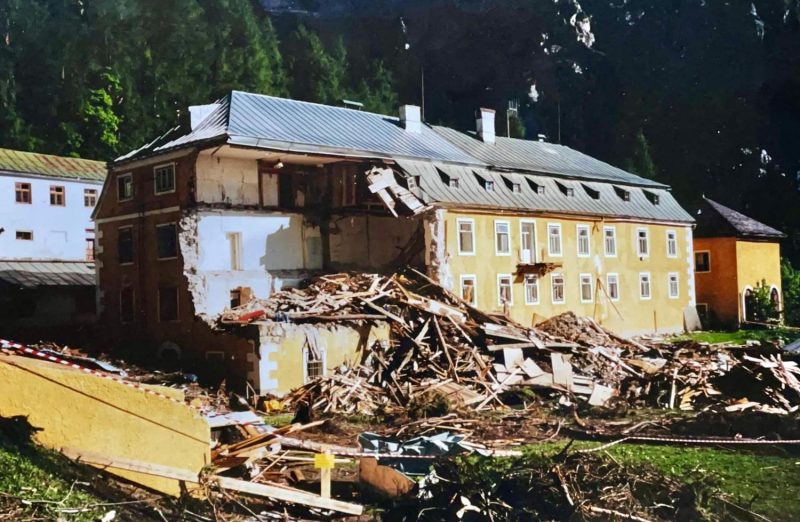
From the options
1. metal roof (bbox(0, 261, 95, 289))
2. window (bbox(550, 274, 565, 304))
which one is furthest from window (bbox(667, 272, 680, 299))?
metal roof (bbox(0, 261, 95, 289))

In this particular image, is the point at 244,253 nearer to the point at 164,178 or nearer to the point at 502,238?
the point at 164,178

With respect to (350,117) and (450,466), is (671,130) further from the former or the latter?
(450,466)

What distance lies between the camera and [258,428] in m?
13.9

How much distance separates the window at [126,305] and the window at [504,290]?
45.9 feet

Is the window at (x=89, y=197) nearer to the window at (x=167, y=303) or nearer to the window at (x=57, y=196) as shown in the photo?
the window at (x=57, y=196)

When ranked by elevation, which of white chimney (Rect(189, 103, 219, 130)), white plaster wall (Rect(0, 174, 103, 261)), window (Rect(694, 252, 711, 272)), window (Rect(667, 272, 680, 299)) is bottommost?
window (Rect(667, 272, 680, 299))

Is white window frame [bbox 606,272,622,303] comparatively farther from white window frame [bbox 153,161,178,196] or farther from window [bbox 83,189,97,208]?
window [bbox 83,189,97,208]

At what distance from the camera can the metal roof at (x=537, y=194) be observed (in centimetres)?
3344

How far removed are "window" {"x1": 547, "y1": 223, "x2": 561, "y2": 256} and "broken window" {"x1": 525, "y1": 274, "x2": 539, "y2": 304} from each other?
1677 millimetres

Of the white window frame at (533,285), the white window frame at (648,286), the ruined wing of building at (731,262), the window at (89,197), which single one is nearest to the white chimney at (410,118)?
the white window frame at (533,285)

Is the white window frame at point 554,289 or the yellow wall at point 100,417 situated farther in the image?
the white window frame at point 554,289

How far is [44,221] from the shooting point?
133ft

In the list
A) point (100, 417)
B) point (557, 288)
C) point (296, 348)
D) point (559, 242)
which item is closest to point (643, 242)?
point (559, 242)

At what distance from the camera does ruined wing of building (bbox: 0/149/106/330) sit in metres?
36.3
